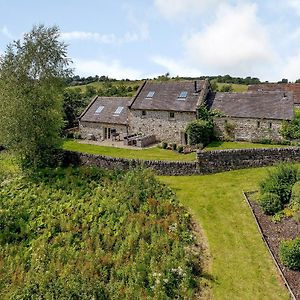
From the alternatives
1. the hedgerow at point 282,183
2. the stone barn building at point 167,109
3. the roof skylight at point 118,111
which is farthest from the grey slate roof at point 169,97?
the hedgerow at point 282,183

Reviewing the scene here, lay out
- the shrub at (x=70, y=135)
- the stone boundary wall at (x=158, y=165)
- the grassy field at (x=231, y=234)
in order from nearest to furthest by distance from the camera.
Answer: the grassy field at (x=231, y=234) → the stone boundary wall at (x=158, y=165) → the shrub at (x=70, y=135)

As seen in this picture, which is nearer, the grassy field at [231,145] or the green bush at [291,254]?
the green bush at [291,254]

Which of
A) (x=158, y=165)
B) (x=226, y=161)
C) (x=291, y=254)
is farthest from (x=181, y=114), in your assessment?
(x=291, y=254)

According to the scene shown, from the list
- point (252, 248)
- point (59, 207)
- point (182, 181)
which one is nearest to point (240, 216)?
point (252, 248)

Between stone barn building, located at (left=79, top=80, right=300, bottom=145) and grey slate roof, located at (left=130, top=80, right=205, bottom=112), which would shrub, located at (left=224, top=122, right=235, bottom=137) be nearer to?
stone barn building, located at (left=79, top=80, right=300, bottom=145)

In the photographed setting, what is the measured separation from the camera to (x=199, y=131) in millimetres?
39312

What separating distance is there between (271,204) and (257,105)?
67.5 feet

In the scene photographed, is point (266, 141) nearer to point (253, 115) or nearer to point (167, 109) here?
point (253, 115)

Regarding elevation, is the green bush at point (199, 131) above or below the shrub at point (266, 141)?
above

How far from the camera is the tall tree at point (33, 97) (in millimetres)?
30547

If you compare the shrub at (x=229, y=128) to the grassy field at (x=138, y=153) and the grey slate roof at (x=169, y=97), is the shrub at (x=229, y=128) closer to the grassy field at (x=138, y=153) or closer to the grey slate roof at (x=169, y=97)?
the grey slate roof at (x=169, y=97)

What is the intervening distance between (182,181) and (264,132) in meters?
14.6

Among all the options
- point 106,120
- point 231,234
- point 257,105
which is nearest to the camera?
point 231,234

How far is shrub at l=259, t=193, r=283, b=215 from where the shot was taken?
2127 centimetres
